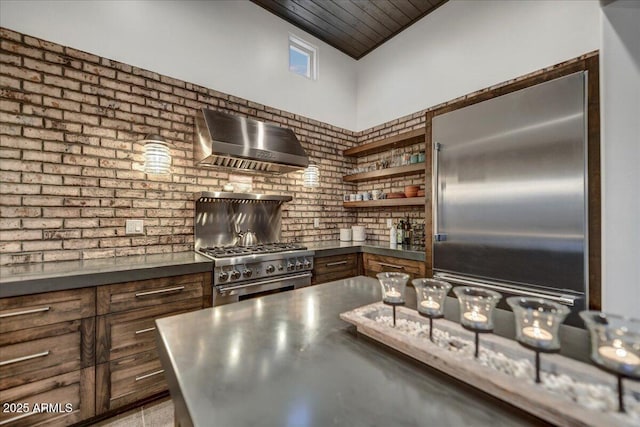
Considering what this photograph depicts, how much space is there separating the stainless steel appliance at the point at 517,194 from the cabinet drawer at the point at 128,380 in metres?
2.42

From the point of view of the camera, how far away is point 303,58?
366 cm

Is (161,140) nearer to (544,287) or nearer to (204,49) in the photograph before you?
(204,49)

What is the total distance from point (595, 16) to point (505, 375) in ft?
9.71

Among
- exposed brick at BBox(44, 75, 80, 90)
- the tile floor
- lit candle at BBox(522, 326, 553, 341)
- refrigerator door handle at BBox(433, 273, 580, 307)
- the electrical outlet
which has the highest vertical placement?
exposed brick at BBox(44, 75, 80, 90)

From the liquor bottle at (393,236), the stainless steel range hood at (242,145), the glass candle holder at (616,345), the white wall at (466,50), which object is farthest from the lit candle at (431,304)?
the white wall at (466,50)

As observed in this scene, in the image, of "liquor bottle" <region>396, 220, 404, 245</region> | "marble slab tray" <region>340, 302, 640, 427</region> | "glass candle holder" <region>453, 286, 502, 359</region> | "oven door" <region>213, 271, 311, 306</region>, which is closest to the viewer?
"marble slab tray" <region>340, 302, 640, 427</region>

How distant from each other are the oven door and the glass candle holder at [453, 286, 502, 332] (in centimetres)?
183

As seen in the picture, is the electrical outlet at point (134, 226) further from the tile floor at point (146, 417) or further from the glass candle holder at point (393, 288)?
the glass candle holder at point (393, 288)

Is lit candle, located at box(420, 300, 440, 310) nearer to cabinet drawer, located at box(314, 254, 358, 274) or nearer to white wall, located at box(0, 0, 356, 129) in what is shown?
cabinet drawer, located at box(314, 254, 358, 274)

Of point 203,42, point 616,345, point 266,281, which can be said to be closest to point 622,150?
point 616,345

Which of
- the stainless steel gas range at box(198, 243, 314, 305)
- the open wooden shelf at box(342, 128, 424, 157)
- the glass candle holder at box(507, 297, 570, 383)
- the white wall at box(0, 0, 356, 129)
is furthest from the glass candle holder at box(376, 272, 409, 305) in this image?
the white wall at box(0, 0, 356, 129)

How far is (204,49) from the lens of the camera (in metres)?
2.76

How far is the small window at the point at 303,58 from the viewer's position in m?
3.50

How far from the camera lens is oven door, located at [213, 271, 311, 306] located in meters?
2.15
